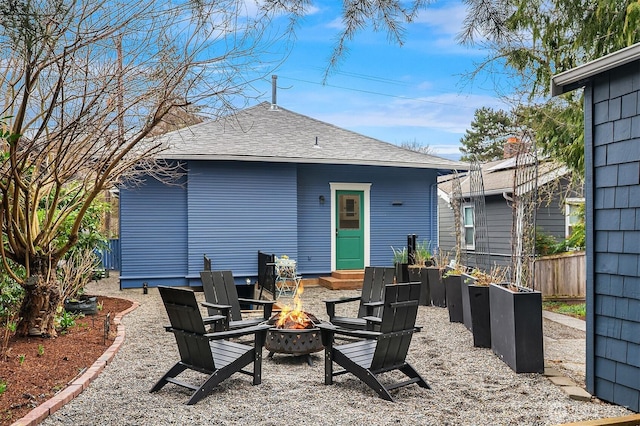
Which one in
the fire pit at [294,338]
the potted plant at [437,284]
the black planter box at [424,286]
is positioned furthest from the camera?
the black planter box at [424,286]

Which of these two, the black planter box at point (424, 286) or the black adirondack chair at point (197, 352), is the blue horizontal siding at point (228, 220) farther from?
the black adirondack chair at point (197, 352)

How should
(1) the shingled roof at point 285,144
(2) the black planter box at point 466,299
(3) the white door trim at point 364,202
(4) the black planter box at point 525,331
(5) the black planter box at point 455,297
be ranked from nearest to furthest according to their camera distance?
1. (4) the black planter box at point 525,331
2. (2) the black planter box at point 466,299
3. (5) the black planter box at point 455,297
4. (1) the shingled roof at point 285,144
5. (3) the white door trim at point 364,202

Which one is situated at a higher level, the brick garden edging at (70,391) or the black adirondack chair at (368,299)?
the black adirondack chair at (368,299)

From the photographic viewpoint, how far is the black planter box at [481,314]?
234 inches

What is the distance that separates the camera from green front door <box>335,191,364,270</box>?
1289 cm

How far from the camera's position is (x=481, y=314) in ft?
19.6

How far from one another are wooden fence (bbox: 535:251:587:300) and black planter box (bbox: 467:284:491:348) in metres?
6.04

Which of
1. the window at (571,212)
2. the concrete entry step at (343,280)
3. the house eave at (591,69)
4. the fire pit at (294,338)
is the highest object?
the house eave at (591,69)

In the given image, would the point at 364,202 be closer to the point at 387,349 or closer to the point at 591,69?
the point at 387,349

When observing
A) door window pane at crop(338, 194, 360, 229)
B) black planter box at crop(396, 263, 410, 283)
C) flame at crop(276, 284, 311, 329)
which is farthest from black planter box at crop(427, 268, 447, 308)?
flame at crop(276, 284, 311, 329)

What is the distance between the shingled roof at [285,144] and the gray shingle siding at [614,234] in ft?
23.7

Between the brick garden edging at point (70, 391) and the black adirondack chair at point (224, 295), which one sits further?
the black adirondack chair at point (224, 295)

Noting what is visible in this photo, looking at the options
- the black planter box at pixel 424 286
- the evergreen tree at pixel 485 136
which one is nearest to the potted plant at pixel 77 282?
the black planter box at pixel 424 286

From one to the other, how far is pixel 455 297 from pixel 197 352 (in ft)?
14.5
